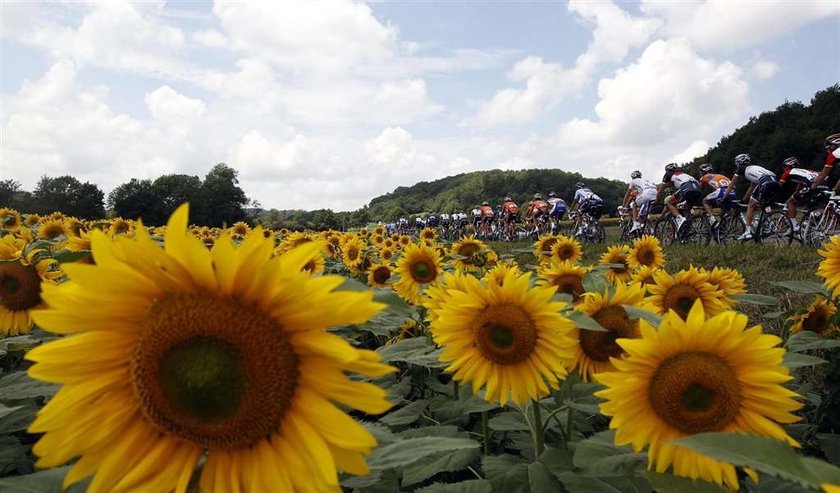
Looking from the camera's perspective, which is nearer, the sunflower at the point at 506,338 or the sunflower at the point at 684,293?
the sunflower at the point at 506,338

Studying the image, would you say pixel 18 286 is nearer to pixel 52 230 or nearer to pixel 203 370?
pixel 203 370

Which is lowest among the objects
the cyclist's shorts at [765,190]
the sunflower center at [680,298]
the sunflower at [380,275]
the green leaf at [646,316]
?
the sunflower at [380,275]

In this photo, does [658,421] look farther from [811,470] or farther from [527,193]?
[527,193]

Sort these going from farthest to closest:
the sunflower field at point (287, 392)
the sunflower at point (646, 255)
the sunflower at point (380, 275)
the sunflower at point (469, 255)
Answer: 1. the sunflower at point (380, 275)
2. the sunflower at point (646, 255)
3. the sunflower at point (469, 255)
4. the sunflower field at point (287, 392)

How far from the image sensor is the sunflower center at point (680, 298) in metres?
3.09

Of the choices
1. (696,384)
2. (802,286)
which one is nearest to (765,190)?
(802,286)

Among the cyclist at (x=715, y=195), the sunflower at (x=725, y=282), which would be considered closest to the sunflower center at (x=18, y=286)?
the sunflower at (x=725, y=282)

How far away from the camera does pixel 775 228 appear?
38.6 ft

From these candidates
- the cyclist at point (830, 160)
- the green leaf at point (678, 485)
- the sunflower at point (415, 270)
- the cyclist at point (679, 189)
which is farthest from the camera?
the cyclist at point (679, 189)

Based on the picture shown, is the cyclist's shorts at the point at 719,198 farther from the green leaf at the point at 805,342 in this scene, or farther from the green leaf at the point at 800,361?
the green leaf at the point at 800,361

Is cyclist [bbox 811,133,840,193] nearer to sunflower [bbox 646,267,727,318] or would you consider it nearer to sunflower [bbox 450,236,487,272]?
sunflower [bbox 450,236,487,272]

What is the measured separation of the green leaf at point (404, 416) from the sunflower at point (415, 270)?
2.30 m

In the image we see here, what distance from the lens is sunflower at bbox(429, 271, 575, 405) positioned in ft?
7.07

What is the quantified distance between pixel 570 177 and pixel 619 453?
101934mm
